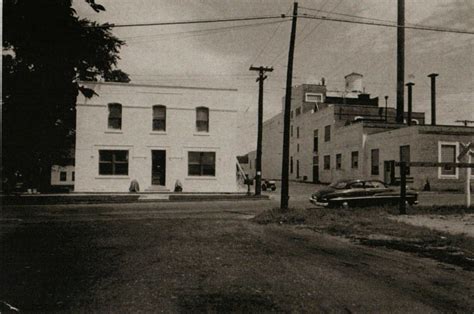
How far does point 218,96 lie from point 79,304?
24.2 m

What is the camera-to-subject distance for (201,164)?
2803cm

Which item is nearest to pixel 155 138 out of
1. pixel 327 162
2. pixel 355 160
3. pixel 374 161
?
pixel 374 161

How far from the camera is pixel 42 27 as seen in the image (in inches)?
221

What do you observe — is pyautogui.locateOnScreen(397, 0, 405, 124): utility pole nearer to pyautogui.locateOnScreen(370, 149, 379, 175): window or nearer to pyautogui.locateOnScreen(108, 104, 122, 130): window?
pyautogui.locateOnScreen(370, 149, 379, 175): window

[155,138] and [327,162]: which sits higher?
[155,138]

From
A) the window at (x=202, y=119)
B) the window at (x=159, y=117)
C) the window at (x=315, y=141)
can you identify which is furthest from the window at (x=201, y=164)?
the window at (x=315, y=141)

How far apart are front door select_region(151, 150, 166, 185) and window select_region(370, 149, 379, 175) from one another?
810 inches

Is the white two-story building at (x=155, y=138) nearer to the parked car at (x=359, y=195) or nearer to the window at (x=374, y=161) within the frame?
the parked car at (x=359, y=195)

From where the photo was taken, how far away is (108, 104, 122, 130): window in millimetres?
27516

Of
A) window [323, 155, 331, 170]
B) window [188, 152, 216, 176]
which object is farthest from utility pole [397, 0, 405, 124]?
window [188, 152, 216, 176]

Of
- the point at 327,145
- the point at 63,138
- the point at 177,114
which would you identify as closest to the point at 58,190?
the point at 63,138

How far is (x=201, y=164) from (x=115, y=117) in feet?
21.9

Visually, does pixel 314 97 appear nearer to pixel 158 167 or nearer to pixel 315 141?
pixel 315 141

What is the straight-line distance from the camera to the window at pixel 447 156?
105 ft
